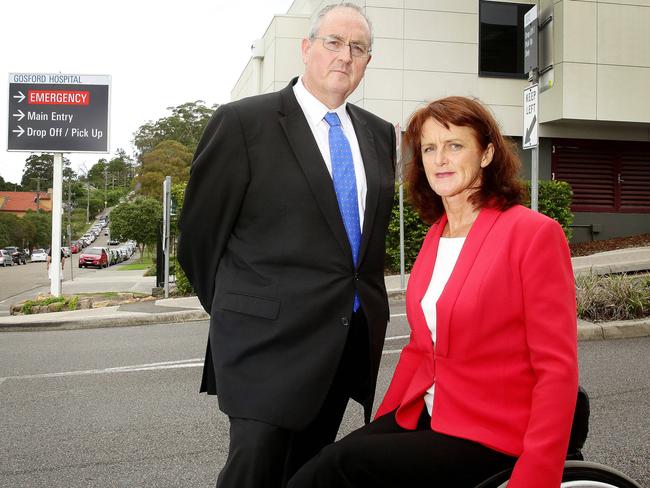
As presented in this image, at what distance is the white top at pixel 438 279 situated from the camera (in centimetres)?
230

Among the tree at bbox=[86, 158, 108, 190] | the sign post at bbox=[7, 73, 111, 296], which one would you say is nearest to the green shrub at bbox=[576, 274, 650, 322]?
the sign post at bbox=[7, 73, 111, 296]

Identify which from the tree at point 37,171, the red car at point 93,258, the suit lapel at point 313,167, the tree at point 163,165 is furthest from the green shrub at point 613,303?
the tree at point 37,171

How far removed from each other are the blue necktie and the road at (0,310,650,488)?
2036mm

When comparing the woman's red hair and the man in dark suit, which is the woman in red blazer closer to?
the woman's red hair

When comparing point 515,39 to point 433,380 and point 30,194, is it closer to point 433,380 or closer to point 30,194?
point 433,380

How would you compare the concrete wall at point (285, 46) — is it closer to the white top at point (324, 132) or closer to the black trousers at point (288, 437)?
the white top at point (324, 132)

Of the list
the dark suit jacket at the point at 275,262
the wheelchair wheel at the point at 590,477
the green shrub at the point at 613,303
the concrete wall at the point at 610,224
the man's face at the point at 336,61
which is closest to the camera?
the wheelchair wheel at the point at 590,477

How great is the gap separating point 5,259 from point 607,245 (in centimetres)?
6846

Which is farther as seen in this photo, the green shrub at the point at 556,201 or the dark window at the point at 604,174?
the dark window at the point at 604,174

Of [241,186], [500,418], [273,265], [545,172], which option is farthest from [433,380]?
[545,172]

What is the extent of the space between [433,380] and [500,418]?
272mm

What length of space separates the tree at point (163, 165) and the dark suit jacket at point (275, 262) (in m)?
66.2

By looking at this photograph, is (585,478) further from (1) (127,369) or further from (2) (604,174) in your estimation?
(2) (604,174)

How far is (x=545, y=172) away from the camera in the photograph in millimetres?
19141
